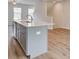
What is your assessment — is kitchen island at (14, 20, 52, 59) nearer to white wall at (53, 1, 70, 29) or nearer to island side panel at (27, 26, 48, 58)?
island side panel at (27, 26, 48, 58)

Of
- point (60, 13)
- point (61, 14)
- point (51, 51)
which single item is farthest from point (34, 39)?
point (60, 13)

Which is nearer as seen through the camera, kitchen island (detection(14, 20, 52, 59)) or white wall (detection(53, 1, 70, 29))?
kitchen island (detection(14, 20, 52, 59))

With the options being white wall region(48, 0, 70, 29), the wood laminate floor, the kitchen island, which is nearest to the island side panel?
the kitchen island

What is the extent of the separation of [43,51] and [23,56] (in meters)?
0.56

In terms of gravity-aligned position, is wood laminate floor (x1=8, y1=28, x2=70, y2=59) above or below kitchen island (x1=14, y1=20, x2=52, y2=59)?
below

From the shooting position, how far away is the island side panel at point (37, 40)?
2.88 m

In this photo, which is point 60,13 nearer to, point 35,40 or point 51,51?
point 51,51

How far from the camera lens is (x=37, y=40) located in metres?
3.00

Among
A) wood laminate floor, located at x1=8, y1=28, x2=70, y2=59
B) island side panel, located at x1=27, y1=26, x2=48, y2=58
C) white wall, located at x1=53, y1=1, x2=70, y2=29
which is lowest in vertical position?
wood laminate floor, located at x1=8, y1=28, x2=70, y2=59

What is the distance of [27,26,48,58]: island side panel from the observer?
9.45 ft

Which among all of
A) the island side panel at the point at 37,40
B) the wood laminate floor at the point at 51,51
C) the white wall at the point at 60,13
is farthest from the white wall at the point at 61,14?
the island side panel at the point at 37,40

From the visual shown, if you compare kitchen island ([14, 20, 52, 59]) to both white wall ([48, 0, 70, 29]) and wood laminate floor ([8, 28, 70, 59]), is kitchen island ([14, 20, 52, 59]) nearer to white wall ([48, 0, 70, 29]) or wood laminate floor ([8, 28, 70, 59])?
wood laminate floor ([8, 28, 70, 59])
